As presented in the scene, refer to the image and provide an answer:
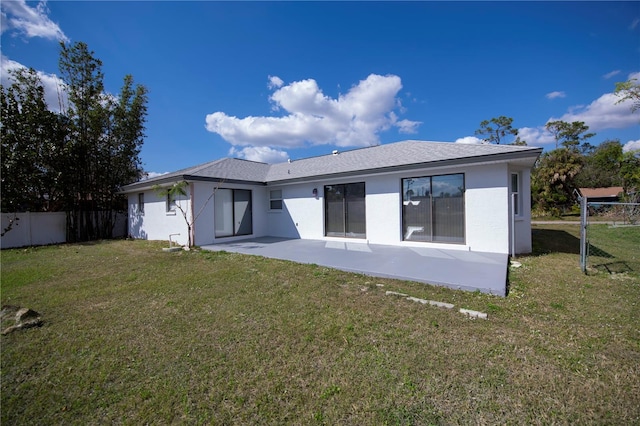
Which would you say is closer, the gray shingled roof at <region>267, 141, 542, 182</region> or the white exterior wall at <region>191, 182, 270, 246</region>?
the gray shingled roof at <region>267, 141, 542, 182</region>

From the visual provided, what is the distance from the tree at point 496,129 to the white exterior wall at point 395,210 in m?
33.3

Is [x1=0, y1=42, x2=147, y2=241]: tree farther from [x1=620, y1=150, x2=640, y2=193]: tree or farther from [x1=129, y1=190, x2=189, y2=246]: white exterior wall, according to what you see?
[x1=620, y1=150, x2=640, y2=193]: tree

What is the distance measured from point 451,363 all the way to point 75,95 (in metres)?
19.2

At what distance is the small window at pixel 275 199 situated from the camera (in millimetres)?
13328

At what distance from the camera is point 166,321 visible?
393 centimetres

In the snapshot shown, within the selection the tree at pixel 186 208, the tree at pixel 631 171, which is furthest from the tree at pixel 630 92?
the tree at pixel 186 208

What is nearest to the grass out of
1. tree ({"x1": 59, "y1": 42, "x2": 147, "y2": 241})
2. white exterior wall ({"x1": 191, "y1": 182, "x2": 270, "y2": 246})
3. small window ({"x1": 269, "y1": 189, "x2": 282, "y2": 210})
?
white exterior wall ({"x1": 191, "y1": 182, "x2": 270, "y2": 246})

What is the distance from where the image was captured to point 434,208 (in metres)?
8.92

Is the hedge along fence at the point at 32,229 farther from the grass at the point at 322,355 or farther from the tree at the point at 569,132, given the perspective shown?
the tree at the point at 569,132

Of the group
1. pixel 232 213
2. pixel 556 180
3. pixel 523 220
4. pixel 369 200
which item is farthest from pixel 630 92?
pixel 232 213

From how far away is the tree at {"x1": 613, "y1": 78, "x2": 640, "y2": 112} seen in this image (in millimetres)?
16547

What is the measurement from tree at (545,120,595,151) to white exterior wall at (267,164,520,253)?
37313 mm

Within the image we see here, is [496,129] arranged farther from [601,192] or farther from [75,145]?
[75,145]

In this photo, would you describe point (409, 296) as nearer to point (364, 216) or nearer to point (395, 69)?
point (364, 216)
